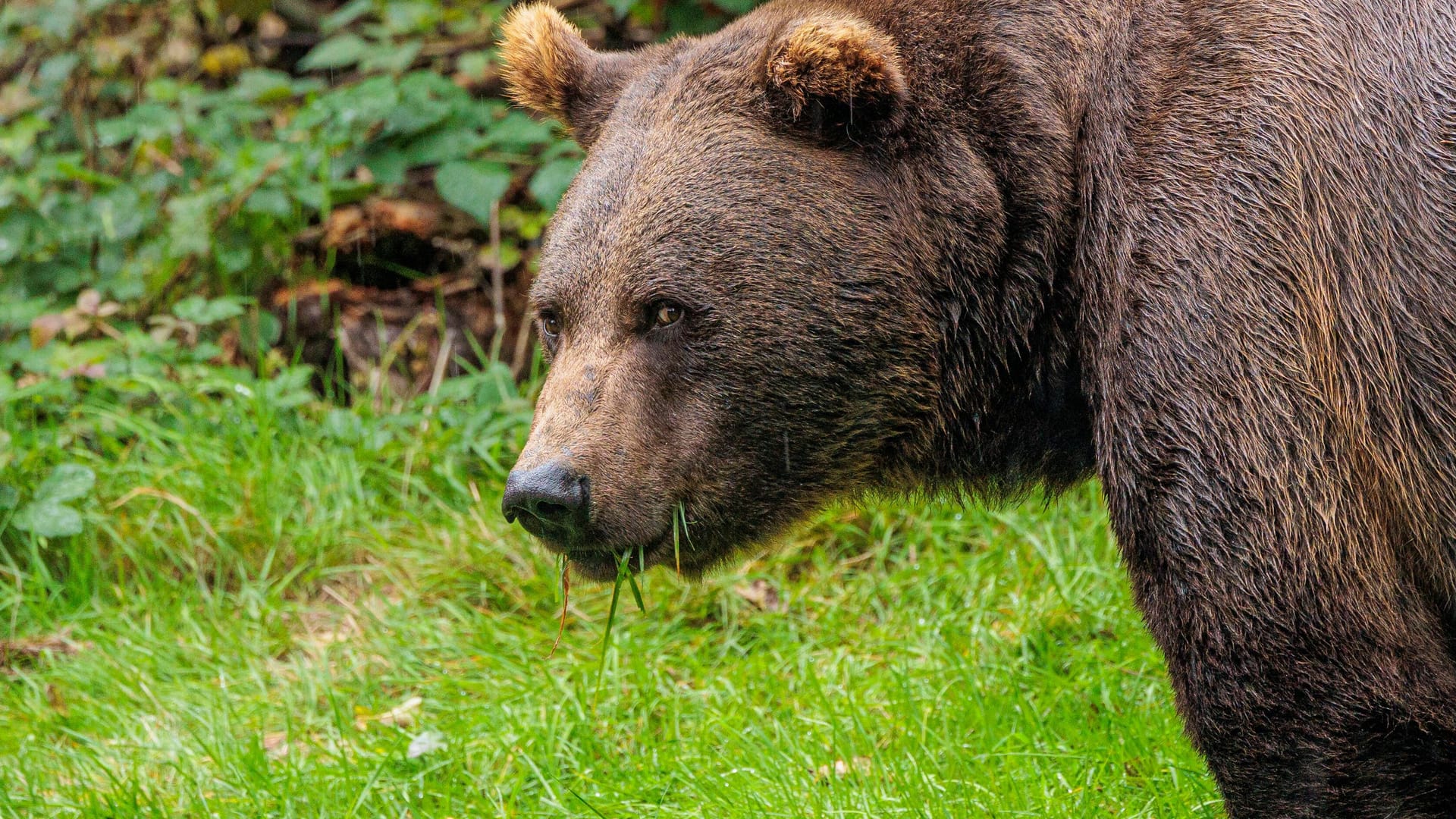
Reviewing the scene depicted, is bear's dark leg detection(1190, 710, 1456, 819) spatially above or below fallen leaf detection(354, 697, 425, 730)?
above

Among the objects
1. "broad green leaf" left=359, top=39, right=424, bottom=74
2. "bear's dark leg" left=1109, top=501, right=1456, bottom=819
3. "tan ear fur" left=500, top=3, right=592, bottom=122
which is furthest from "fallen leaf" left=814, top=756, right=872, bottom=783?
"broad green leaf" left=359, top=39, right=424, bottom=74

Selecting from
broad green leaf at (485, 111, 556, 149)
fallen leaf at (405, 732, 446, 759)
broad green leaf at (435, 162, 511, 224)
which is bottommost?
Result: fallen leaf at (405, 732, 446, 759)

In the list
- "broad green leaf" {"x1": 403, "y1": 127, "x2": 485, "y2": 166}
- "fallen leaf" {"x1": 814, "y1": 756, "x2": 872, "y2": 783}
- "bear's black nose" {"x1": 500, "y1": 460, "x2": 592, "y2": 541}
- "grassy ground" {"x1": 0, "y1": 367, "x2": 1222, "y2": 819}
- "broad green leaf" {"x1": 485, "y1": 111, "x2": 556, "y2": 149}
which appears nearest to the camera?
"bear's black nose" {"x1": 500, "y1": 460, "x2": 592, "y2": 541}

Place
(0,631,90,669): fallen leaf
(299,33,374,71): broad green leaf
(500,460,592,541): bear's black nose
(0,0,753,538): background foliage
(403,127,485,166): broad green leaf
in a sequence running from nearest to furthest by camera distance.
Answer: (500,460,592,541): bear's black nose, (0,631,90,669): fallen leaf, (0,0,753,538): background foliage, (403,127,485,166): broad green leaf, (299,33,374,71): broad green leaf

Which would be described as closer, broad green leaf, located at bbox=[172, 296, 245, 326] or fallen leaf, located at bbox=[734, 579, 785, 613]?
fallen leaf, located at bbox=[734, 579, 785, 613]

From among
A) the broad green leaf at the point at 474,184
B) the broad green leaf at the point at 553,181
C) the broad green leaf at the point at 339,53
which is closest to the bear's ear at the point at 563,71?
the broad green leaf at the point at 553,181

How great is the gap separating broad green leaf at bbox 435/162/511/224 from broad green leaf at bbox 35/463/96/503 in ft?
6.47

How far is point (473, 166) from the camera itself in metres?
6.69

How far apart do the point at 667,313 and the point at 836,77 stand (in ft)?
2.30

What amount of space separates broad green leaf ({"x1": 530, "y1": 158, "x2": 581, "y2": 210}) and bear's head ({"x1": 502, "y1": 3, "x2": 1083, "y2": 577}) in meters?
2.47

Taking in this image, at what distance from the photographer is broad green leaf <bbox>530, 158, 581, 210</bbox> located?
6.13 metres

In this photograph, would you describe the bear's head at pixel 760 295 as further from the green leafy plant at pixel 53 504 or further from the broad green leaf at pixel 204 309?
the broad green leaf at pixel 204 309

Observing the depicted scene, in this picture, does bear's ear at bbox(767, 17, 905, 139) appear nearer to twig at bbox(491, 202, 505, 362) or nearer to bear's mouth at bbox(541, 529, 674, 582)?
bear's mouth at bbox(541, 529, 674, 582)

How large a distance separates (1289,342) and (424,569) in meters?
3.67
